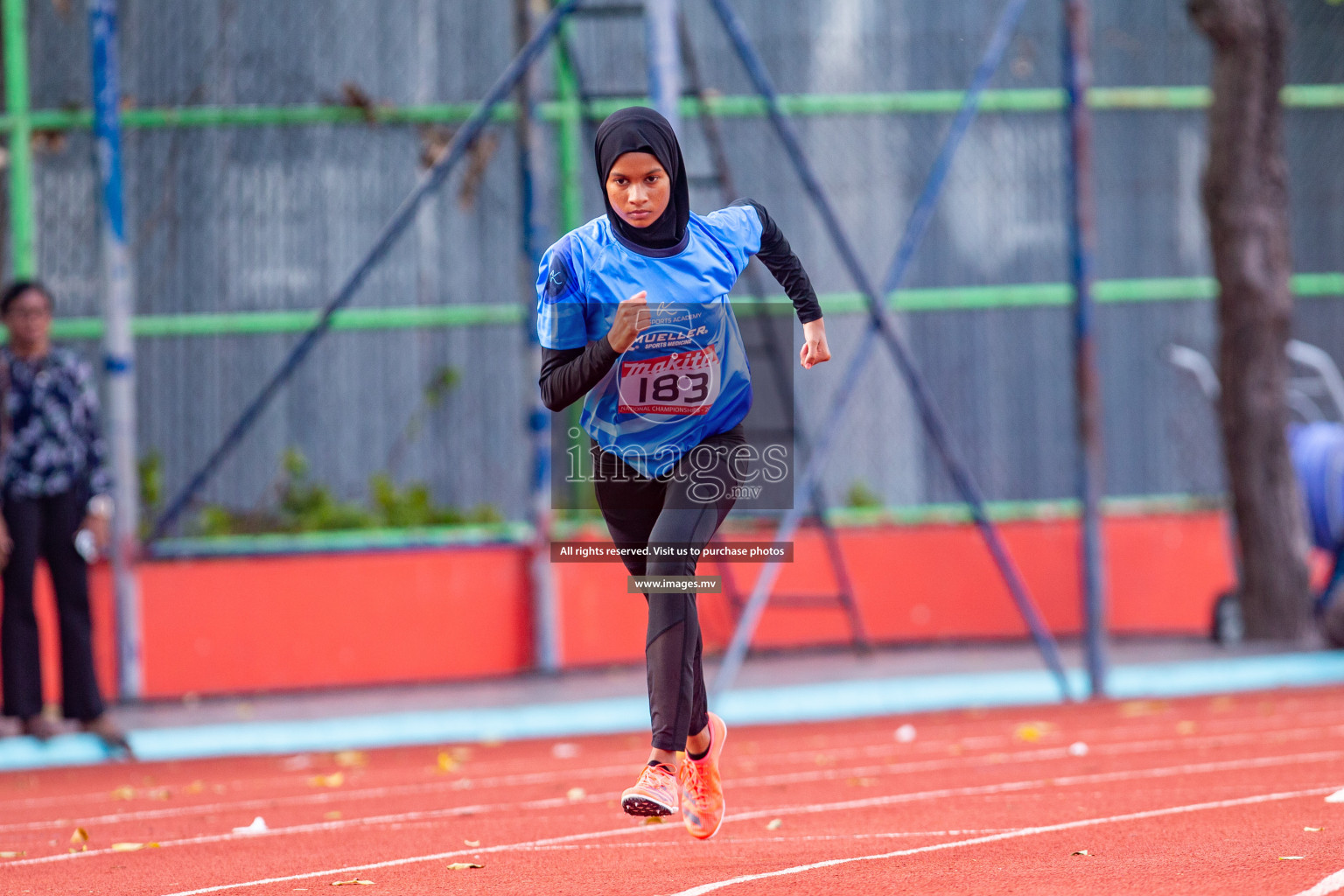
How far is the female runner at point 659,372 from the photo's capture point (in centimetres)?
490

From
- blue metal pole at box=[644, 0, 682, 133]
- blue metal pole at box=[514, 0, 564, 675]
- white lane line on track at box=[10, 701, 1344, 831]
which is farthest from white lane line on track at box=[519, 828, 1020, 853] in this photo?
blue metal pole at box=[514, 0, 564, 675]

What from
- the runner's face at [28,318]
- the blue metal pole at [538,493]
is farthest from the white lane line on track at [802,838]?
the blue metal pole at [538,493]

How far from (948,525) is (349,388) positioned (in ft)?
13.3

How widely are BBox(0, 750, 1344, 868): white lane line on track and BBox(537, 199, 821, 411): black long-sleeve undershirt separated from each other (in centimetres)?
198

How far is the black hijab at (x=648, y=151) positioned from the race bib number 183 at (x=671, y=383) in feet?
1.00

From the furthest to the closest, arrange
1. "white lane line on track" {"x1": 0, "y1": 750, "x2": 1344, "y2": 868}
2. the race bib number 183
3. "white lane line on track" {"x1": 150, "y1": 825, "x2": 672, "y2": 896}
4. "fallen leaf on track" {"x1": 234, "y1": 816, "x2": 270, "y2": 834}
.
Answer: "fallen leaf on track" {"x1": 234, "y1": 816, "x2": 270, "y2": 834}
"white lane line on track" {"x1": 0, "y1": 750, "x2": 1344, "y2": 868}
"white lane line on track" {"x1": 150, "y1": 825, "x2": 672, "y2": 896}
the race bib number 183

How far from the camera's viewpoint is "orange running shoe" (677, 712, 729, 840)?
5301mm

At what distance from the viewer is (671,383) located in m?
5.00

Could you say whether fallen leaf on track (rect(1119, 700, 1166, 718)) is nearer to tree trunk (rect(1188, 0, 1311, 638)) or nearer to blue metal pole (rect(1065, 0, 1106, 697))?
blue metal pole (rect(1065, 0, 1106, 697))

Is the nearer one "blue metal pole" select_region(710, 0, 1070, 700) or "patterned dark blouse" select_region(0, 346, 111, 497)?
"patterned dark blouse" select_region(0, 346, 111, 497)

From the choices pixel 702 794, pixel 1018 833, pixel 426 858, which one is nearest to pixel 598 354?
pixel 702 794

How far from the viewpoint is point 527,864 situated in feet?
17.5

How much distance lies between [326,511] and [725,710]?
312 cm

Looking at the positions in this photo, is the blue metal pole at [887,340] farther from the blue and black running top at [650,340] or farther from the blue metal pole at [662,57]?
the blue and black running top at [650,340]
